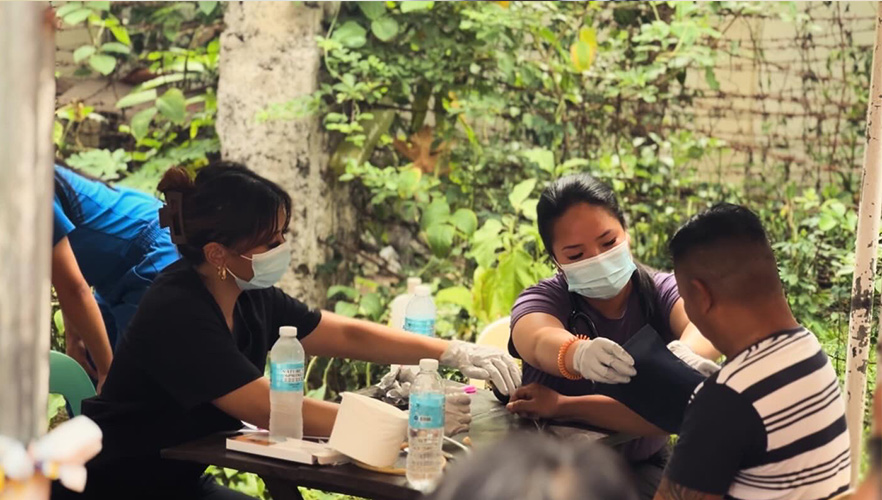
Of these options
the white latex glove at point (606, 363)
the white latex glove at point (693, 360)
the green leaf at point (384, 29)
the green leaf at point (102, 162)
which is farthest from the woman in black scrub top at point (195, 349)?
the green leaf at point (102, 162)

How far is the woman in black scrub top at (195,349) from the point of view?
7.61ft

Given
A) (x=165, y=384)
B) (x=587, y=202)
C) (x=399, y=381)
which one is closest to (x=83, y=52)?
(x=399, y=381)

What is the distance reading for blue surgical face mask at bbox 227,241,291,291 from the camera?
250 cm

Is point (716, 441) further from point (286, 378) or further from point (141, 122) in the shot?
point (141, 122)

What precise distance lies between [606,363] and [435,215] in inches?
109

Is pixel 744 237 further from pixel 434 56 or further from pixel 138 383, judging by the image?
pixel 434 56

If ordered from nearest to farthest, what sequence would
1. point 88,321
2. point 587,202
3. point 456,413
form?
point 456,413 < point 587,202 < point 88,321

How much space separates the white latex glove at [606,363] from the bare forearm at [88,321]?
1.54 meters

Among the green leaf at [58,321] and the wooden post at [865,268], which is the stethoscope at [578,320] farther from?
the green leaf at [58,321]

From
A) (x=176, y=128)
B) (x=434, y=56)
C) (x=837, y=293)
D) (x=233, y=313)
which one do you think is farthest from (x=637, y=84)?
(x=233, y=313)

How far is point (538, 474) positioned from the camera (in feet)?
2.94

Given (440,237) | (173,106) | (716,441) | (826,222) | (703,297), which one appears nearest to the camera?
(716,441)

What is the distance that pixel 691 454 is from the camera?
5.48 ft

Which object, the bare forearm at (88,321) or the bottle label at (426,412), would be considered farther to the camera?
the bare forearm at (88,321)
